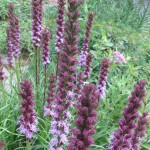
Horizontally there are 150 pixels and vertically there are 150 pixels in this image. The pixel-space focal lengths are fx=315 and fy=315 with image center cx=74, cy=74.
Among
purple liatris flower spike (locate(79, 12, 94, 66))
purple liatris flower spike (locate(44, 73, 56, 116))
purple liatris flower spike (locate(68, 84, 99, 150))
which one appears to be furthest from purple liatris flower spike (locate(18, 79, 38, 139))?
purple liatris flower spike (locate(79, 12, 94, 66))

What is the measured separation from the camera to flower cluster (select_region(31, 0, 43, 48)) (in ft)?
10.6

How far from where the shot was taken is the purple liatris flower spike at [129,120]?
199 cm

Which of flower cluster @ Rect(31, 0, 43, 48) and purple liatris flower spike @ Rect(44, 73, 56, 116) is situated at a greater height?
flower cluster @ Rect(31, 0, 43, 48)

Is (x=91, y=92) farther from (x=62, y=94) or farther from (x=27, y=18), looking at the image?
(x=27, y=18)

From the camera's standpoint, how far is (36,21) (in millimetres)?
3307

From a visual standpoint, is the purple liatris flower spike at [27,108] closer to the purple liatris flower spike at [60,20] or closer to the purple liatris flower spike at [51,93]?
the purple liatris flower spike at [51,93]

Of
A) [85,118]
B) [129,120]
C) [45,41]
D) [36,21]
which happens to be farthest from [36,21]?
[85,118]

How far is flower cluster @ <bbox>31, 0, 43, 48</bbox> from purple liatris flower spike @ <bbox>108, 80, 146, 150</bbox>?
1.59m

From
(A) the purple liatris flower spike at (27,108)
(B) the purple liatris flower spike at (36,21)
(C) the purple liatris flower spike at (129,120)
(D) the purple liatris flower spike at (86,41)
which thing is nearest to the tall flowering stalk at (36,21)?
(B) the purple liatris flower spike at (36,21)

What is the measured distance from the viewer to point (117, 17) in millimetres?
7000

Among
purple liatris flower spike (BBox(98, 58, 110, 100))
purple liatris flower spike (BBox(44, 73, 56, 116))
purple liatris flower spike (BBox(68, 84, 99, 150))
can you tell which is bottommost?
purple liatris flower spike (BBox(44, 73, 56, 116))

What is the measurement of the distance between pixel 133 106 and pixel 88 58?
1.24m

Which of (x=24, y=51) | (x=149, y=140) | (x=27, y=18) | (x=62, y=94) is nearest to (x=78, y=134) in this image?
(x=62, y=94)

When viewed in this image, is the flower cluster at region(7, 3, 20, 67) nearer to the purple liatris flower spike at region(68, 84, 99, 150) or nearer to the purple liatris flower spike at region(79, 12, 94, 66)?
the purple liatris flower spike at region(79, 12, 94, 66)
